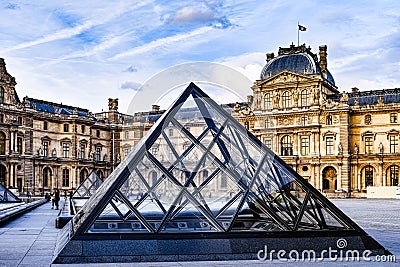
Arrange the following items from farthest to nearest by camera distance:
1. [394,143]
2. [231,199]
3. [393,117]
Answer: [394,143], [393,117], [231,199]

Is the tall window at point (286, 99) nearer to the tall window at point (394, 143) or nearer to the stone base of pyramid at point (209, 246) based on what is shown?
the tall window at point (394, 143)

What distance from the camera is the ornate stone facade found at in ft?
222

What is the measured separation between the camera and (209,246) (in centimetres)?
1087

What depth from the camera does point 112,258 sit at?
10398mm

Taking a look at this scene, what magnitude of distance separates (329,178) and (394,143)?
9294 millimetres

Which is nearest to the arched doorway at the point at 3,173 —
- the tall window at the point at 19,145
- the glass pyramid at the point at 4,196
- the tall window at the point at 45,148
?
the tall window at the point at 19,145

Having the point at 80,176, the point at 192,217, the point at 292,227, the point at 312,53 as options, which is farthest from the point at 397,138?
the point at 292,227

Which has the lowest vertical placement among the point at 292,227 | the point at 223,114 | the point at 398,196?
the point at 398,196

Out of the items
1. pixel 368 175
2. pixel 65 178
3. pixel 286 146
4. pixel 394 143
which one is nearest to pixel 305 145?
pixel 286 146

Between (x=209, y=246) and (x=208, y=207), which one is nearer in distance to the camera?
(x=209, y=246)

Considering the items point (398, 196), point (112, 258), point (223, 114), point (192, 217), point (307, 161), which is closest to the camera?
point (112, 258)

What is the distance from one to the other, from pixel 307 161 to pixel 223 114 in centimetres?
6063

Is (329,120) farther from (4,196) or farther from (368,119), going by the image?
(4,196)

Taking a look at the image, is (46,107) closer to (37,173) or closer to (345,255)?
(37,173)
